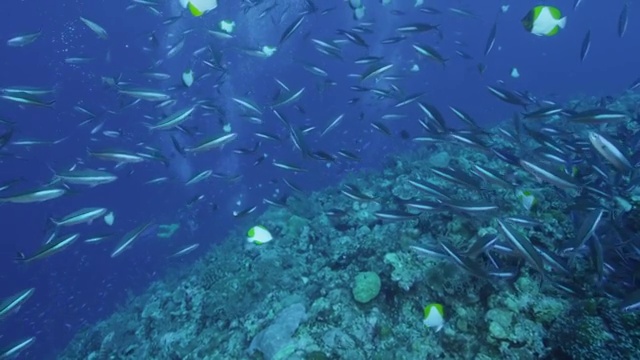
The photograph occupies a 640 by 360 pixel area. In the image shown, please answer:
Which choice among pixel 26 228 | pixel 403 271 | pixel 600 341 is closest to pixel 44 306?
pixel 26 228

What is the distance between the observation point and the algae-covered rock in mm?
5207

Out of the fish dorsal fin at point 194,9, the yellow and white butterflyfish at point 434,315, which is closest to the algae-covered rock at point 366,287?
the yellow and white butterflyfish at point 434,315

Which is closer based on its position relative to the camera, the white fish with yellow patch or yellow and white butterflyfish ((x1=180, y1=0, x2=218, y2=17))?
the white fish with yellow patch

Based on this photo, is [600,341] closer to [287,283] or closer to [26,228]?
[287,283]

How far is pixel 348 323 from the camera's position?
4.99 metres

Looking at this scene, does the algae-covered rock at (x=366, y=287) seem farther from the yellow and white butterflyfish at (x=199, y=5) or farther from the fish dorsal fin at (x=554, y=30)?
the yellow and white butterflyfish at (x=199, y=5)

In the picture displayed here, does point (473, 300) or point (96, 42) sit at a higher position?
point (473, 300)

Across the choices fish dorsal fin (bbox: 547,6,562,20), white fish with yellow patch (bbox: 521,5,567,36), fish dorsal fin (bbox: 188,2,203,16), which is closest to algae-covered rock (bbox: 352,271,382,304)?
white fish with yellow patch (bbox: 521,5,567,36)

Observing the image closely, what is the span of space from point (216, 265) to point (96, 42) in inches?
2202

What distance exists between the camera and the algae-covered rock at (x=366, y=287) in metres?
5.21

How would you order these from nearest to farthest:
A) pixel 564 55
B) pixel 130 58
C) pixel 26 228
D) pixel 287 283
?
1. pixel 287 283
2. pixel 26 228
3. pixel 130 58
4. pixel 564 55

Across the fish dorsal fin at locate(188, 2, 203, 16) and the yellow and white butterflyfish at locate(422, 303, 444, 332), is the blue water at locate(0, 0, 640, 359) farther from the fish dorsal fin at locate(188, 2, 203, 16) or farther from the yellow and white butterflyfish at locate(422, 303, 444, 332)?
the yellow and white butterflyfish at locate(422, 303, 444, 332)

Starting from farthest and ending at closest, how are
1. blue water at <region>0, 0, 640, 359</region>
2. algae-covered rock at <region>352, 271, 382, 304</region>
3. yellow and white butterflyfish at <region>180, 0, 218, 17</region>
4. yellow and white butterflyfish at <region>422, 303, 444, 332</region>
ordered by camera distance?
blue water at <region>0, 0, 640, 359</region> < yellow and white butterflyfish at <region>180, 0, 218, 17</region> < algae-covered rock at <region>352, 271, 382, 304</region> < yellow and white butterflyfish at <region>422, 303, 444, 332</region>

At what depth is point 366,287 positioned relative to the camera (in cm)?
527
